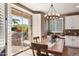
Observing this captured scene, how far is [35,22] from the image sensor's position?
1530 millimetres

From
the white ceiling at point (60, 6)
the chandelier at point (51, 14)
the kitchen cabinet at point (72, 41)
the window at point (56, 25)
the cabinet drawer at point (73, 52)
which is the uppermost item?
the white ceiling at point (60, 6)

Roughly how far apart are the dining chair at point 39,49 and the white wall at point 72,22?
1.07 ft

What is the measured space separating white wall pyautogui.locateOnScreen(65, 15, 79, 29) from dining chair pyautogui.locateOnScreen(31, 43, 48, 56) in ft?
1.07

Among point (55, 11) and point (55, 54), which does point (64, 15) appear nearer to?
point (55, 11)

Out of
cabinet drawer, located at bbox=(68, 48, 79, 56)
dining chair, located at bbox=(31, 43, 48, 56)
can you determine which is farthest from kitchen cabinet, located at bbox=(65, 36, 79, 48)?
dining chair, located at bbox=(31, 43, 48, 56)

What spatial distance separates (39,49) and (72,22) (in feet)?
1.48

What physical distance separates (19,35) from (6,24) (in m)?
0.18

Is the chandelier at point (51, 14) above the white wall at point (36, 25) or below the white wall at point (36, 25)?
above

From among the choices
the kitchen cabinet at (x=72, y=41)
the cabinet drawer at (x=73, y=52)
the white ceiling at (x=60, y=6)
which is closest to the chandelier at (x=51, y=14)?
the white ceiling at (x=60, y=6)

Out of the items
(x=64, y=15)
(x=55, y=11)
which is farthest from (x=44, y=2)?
(x=64, y=15)

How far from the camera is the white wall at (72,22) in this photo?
4.78ft

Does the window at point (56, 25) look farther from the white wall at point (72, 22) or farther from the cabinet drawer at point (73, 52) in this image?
the cabinet drawer at point (73, 52)

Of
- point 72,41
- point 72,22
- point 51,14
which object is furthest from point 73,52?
point 51,14

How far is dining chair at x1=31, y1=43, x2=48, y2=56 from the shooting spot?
1.48 metres
